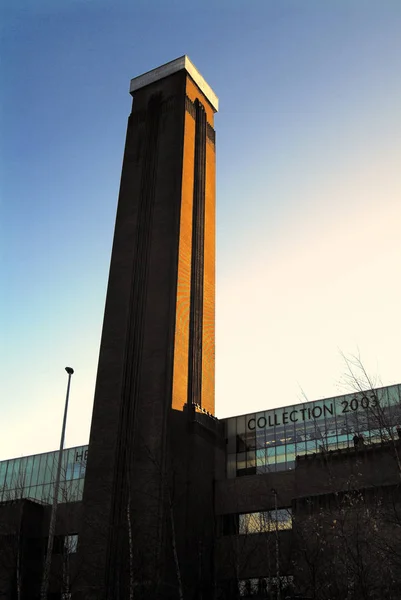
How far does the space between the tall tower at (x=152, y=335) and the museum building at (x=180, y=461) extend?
137 millimetres

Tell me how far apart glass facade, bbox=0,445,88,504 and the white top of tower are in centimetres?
4024

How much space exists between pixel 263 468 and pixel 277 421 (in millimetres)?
4691

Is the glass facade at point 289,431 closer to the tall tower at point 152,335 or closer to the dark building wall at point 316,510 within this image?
the dark building wall at point 316,510

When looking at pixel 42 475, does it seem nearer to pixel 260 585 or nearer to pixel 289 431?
pixel 289 431

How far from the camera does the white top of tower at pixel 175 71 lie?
69000 millimetres

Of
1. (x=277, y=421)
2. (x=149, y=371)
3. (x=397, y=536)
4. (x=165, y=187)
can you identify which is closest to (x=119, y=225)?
(x=165, y=187)

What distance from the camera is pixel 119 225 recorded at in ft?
205

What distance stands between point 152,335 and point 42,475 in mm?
24466

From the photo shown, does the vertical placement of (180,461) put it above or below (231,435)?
below

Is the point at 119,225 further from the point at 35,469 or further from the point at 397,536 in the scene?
the point at 397,536

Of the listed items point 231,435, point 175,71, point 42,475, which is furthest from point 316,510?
point 175,71

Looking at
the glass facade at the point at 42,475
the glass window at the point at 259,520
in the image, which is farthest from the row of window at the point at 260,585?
the glass facade at the point at 42,475

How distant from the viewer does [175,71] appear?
226 ft

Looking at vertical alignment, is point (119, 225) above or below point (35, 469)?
above
